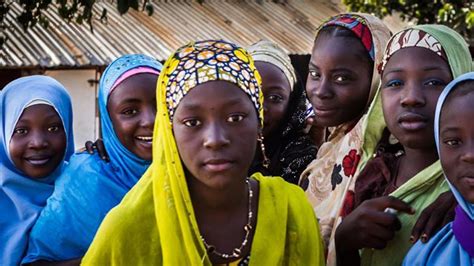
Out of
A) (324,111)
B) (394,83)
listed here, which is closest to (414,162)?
(394,83)

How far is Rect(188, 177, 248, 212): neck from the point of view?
259cm

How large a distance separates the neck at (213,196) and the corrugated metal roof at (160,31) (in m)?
9.06

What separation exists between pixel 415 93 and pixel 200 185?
2.78 feet

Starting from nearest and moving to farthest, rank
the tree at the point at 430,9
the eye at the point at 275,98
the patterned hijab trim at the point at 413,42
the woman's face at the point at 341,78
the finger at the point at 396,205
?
the finger at the point at 396,205, the patterned hijab trim at the point at 413,42, the woman's face at the point at 341,78, the eye at the point at 275,98, the tree at the point at 430,9

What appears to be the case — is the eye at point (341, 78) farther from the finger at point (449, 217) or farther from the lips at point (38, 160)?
the lips at point (38, 160)

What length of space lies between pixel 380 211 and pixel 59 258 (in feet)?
4.66

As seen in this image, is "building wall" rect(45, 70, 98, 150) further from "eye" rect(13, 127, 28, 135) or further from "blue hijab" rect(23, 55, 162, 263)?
"blue hijab" rect(23, 55, 162, 263)

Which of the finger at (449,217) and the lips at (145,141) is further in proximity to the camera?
the lips at (145,141)

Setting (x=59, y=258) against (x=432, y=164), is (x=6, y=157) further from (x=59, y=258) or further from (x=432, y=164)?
(x=432, y=164)

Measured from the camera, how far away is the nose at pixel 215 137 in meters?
2.43

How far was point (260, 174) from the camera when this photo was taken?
288 cm

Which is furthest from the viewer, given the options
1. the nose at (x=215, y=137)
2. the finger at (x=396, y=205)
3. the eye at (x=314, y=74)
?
the eye at (x=314, y=74)

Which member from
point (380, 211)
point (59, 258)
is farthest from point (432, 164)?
point (59, 258)

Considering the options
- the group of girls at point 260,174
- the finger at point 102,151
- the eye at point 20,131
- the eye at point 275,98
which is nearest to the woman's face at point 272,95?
the eye at point 275,98
